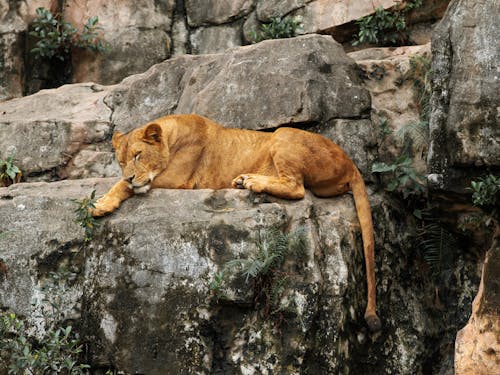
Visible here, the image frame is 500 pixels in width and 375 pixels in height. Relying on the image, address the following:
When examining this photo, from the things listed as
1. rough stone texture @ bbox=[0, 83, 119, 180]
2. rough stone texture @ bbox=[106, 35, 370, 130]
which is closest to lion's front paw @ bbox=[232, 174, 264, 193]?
rough stone texture @ bbox=[106, 35, 370, 130]

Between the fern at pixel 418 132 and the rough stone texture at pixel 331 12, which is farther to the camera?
the rough stone texture at pixel 331 12

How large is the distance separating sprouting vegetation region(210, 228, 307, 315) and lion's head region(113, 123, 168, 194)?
4.09 ft

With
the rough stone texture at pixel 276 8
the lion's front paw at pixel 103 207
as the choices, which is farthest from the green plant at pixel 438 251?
the rough stone texture at pixel 276 8

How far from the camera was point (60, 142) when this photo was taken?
35.2 feet

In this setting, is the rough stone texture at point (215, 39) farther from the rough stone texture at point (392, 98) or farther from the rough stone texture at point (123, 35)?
the rough stone texture at point (392, 98)

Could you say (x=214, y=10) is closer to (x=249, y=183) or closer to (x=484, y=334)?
(x=249, y=183)

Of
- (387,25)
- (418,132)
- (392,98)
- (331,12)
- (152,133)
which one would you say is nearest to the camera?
(152,133)

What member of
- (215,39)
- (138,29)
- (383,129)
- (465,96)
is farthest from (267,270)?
(138,29)

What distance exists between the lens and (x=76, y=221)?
7.94 metres

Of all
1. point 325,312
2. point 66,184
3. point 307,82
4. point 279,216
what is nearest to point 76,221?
point 66,184

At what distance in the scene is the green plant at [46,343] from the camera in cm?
743

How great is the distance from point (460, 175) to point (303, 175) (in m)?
1.43

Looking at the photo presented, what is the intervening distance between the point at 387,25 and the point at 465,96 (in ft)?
12.3

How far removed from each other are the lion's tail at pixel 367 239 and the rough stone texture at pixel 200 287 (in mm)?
88
